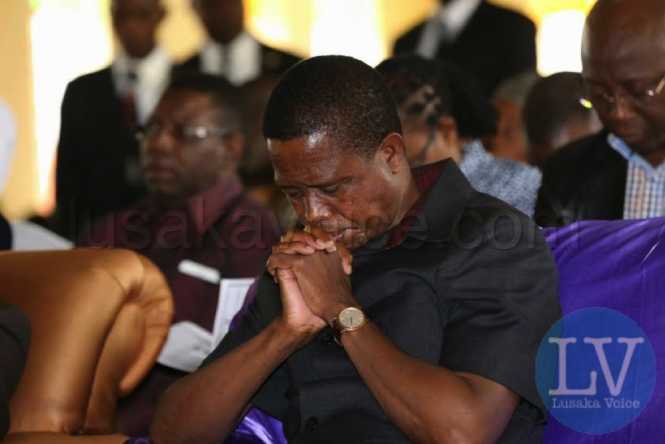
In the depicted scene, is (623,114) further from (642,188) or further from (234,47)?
(234,47)

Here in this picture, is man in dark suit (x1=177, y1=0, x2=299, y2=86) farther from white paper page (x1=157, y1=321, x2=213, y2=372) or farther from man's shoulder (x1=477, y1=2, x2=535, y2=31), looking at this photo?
white paper page (x1=157, y1=321, x2=213, y2=372)

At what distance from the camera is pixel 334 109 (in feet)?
8.13

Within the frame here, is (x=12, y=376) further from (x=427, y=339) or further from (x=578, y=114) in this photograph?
(x=578, y=114)

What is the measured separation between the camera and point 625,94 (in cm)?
305

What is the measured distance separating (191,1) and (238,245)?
6.42 ft

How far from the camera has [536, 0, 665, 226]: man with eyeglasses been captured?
3.03 meters

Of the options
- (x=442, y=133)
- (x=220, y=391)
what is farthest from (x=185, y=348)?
(x=220, y=391)

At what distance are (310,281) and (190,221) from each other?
6.66 feet

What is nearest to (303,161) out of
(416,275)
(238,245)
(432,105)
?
(416,275)

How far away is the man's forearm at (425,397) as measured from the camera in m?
2.27

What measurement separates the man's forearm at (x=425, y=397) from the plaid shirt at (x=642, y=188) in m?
1.09

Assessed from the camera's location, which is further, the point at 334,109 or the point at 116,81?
the point at 116,81

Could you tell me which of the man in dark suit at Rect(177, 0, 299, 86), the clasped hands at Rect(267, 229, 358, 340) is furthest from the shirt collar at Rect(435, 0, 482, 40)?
Result: the clasped hands at Rect(267, 229, 358, 340)

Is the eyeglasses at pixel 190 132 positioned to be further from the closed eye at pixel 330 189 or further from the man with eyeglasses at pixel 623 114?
the closed eye at pixel 330 189
